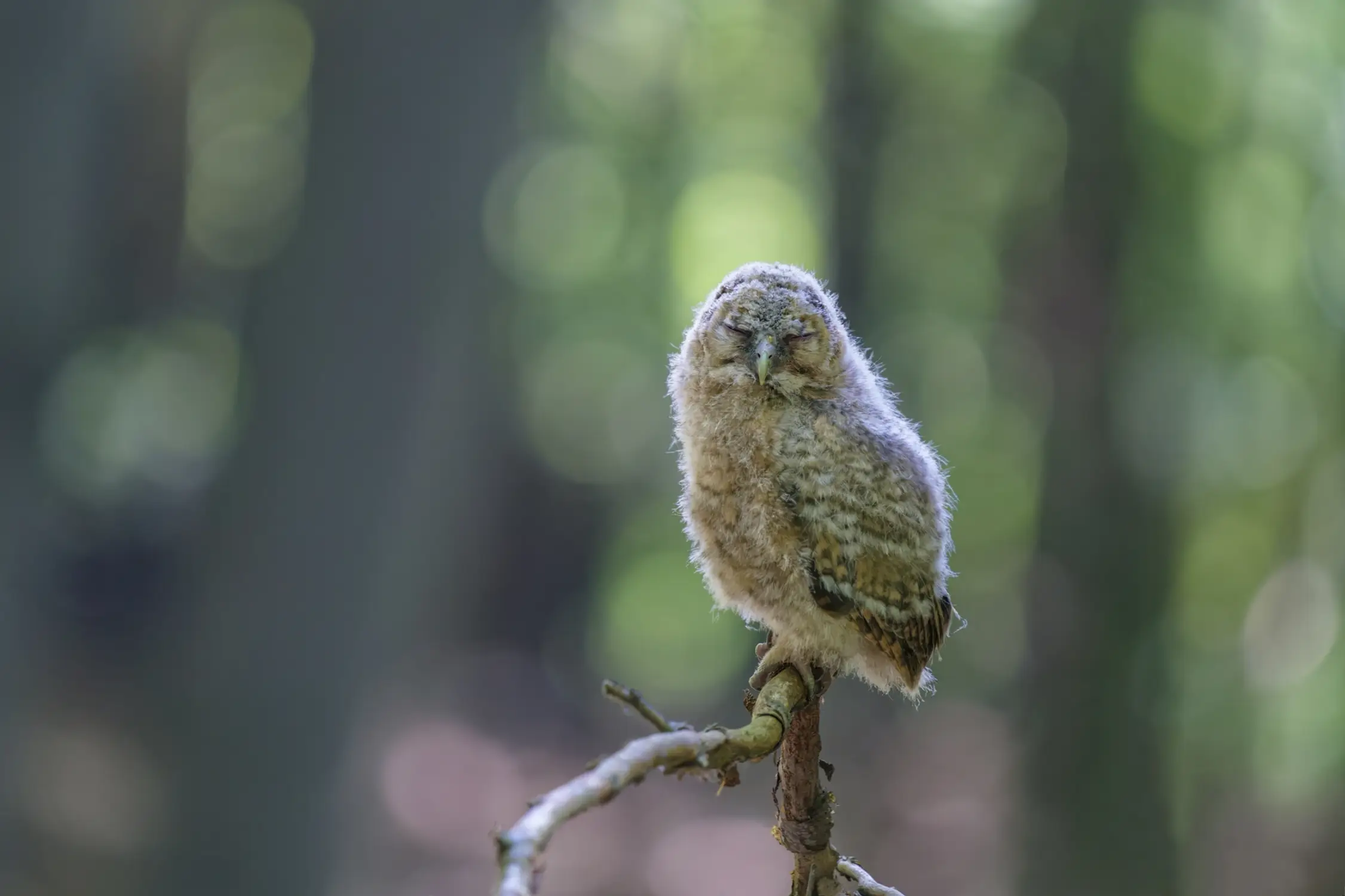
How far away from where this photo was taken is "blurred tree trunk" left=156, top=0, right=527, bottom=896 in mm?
4773

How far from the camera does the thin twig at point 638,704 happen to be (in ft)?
3.89

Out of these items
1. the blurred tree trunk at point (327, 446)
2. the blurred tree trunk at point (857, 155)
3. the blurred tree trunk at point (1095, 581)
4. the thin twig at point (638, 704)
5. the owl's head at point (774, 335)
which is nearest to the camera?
the thin twig at point (638, 704)

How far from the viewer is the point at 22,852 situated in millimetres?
4730

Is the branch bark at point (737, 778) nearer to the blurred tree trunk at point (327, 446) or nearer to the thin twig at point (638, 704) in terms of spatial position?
the thin twig at point (638, 704)

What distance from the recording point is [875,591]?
181cm

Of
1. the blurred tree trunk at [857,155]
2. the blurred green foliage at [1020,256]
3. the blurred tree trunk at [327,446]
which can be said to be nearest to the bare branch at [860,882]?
the blurred tree trunk at [327,446]

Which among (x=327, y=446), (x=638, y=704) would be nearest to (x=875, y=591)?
(x=638, y=704)

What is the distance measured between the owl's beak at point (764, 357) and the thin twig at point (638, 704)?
734 millimetres

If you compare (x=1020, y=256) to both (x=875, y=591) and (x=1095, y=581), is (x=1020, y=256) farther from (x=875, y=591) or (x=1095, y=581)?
(x=875, y=591)

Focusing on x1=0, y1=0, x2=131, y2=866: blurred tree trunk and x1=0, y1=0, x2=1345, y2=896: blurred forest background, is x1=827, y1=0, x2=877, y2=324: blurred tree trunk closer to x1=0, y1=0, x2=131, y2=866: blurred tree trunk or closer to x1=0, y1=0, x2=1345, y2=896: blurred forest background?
x1=0, y1=0, x2=1345, y2=896: blurred forest background

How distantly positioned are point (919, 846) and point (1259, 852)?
1764mm

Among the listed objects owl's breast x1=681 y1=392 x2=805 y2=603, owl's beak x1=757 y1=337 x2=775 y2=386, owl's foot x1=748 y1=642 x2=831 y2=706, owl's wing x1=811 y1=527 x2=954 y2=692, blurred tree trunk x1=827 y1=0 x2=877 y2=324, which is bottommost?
owl's foot x1=748 y1=642 x2=831 y2=706

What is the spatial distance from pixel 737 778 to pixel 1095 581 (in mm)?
3977

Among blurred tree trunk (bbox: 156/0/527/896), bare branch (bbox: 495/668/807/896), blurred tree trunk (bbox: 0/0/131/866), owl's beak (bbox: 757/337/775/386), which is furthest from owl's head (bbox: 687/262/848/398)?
blurred tree trunk (bbox: 0/0/131/866)
